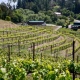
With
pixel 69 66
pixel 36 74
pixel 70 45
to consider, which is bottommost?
pixel 70 45

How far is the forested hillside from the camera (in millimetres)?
82863

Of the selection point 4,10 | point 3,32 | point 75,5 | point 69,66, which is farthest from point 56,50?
point 75,5

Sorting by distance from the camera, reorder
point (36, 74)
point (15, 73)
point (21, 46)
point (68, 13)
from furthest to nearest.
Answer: point (68, 13), point (21, 46), point (15, 73), point (36, 74)

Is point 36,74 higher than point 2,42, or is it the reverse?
point 36,74

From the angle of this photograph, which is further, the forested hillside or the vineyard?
the forested hillside

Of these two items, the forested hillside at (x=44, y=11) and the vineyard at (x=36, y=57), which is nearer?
the vineyard at (x=36, y=57)

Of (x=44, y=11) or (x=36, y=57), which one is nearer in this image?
(x=36, y=57)

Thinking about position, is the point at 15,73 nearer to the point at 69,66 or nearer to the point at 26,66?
the point at 26,66

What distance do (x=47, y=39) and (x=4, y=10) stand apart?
101ft

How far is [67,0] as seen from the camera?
143 meters

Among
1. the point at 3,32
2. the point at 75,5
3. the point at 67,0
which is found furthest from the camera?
the point at 67,0

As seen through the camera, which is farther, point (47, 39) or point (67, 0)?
point (67, 0)

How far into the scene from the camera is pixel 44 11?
117312 millimetres

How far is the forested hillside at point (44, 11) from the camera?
8286 cm
